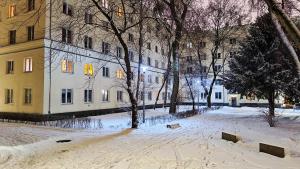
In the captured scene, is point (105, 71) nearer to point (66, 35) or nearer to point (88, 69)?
point (88, 69)

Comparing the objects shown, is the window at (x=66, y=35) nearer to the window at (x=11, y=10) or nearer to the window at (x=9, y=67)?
the window at (x=11, y=10)

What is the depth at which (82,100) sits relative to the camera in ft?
83.5

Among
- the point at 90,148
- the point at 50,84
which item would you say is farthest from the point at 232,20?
the point at 90,148

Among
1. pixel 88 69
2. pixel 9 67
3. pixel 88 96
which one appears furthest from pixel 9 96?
pixel 88 69

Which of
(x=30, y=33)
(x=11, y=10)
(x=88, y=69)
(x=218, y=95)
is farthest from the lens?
(x=218, y=95)

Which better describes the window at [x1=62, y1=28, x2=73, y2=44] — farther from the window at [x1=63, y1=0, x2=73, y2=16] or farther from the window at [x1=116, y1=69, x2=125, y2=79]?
the window at [x1=116, y1=69, x2=125, y2=79]

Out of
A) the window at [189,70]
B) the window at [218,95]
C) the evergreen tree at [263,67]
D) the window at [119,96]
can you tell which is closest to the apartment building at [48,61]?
the window at [119,96]

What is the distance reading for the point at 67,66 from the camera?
942 inches

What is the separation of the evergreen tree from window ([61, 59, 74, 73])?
14.3m

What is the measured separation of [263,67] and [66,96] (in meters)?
16.6

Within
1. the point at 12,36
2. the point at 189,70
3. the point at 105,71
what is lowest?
the point at 105,71

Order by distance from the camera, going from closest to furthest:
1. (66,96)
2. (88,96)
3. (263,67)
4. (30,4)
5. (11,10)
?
1. (263,67)
2. (30,4)
3. (66,96)
4. (11,10)
5. (88,96)

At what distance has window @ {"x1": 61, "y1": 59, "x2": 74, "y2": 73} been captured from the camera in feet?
76.8

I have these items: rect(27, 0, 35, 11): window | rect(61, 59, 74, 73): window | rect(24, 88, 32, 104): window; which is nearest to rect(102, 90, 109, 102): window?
rect(61, 59, 74, 73): window
